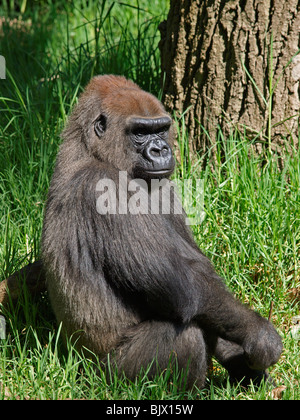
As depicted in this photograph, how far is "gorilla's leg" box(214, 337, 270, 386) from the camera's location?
10.1 ft

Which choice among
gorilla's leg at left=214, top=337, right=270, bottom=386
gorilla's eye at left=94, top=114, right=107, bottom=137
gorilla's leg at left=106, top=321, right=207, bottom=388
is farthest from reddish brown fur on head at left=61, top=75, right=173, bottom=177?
gorilla's leg at left=214, top=337, right=270, bottom=386

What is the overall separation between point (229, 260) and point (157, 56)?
214 centimetres

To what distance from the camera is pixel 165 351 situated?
284 cm

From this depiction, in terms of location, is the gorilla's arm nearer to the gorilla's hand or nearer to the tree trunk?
the gorilla's hand

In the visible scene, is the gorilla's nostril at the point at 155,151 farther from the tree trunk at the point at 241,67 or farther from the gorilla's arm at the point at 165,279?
the tree trunk at the point at 241,67

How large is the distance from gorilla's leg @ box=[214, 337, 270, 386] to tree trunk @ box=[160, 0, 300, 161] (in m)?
1.44

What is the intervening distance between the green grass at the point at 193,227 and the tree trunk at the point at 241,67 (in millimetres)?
141

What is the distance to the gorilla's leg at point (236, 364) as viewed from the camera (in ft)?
10.1

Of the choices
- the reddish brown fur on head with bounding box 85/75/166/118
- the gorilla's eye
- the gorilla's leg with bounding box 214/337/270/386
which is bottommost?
the gorilla's leg with bounding box 214/337/270/386

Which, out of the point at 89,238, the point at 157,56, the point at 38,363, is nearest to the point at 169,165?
the point at 89,238

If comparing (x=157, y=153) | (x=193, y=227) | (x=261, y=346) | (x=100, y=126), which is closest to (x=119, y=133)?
(x=100, y=126)

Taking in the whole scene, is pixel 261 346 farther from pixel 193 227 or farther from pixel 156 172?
pixel 193 227

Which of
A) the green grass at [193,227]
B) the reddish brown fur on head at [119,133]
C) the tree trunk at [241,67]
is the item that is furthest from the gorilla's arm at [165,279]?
the tree trunk at [241,67]
